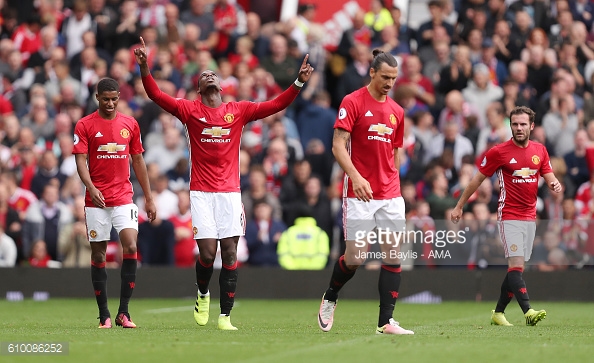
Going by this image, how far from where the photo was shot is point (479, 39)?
23203 mm

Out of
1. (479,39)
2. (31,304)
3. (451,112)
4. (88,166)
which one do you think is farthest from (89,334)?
(479,39)

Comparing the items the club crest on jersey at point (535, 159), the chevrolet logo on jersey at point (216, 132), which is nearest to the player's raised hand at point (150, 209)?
the chevrolet logo on jersey at point (216, 132)

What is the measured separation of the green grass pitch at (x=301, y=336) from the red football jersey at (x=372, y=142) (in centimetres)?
149

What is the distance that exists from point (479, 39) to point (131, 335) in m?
13.1

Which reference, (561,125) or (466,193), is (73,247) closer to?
(561,125)

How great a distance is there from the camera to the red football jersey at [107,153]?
13.3m

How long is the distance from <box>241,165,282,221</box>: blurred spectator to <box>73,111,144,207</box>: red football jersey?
7443mm

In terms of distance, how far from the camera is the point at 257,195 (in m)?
21.0

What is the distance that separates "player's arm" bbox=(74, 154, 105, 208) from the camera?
13023mm

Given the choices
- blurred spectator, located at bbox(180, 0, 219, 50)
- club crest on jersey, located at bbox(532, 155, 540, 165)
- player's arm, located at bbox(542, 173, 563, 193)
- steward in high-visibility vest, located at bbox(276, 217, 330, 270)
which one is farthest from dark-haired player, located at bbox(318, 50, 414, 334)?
blurred spectator, located at bbox(180, 0, 219, 50)

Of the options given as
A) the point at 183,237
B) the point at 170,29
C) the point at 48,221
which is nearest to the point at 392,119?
the point at 183,237

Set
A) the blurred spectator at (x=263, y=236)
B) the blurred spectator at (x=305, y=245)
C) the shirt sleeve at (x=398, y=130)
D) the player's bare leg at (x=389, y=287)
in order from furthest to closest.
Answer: the blurred spectator at (x=263, y=236) → the blurred spectator at (x=305, y=245) → the shirt sleeve at (x=398, y=130) → the player's bare leg at (x=389, y=287)

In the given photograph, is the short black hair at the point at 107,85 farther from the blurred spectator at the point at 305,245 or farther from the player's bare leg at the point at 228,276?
the blurred spectator at the point at 305,245

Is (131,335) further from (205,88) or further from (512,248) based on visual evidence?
(512,248)
